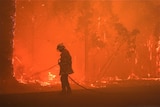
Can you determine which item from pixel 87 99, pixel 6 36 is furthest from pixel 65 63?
pixel 6 36

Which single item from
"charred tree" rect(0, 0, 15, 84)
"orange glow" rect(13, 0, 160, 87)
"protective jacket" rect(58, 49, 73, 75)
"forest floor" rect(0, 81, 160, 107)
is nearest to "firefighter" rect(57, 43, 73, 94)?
"protective jacket" rect(58, 49, 73, 75)

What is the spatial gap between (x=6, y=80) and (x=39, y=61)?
285 inches

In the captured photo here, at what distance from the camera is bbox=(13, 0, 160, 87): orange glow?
801 inches

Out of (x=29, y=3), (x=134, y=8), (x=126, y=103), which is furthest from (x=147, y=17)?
(x=126, y=103)

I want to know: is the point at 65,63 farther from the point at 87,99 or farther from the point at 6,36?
the point at 6,36

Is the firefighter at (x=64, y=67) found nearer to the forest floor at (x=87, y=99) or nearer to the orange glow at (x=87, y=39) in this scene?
the forest floor at (x=87, y=99)

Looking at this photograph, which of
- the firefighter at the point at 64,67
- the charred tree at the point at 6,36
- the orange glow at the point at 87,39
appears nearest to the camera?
the firefighter at the point at 64,67

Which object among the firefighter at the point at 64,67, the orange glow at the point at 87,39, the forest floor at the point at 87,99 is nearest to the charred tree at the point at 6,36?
the forest floor at the point at 87,99

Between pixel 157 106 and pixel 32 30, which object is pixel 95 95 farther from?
pixel 32 30

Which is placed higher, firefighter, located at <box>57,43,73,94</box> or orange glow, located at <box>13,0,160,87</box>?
orange glow, located at <box>13,0,160,87</box>

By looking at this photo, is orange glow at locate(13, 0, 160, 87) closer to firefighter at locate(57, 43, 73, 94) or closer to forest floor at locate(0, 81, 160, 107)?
firefighter at locate(57, 43, 73, 94)

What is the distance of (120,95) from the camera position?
11742 millimetres

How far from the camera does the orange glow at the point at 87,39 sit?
20.3 m

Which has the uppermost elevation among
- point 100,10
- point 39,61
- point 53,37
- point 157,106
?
point 100,10
